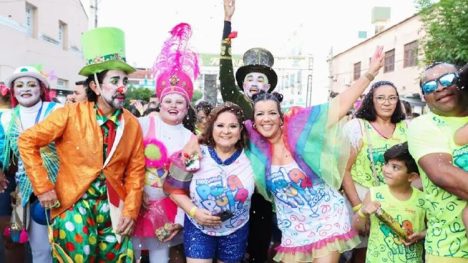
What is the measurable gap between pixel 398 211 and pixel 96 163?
2081 millimetres

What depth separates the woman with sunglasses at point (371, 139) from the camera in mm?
3883

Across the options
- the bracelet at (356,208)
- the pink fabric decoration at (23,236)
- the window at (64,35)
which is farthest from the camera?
the window at (64,35)

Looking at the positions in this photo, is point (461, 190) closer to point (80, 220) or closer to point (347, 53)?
point (80, 220)

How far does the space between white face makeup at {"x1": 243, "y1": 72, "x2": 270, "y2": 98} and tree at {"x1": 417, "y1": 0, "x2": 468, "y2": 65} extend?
8780mm

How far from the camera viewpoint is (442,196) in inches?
100

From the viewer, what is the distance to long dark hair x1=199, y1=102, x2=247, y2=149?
11.8ft

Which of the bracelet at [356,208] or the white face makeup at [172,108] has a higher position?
the white face makeup at [172,108]

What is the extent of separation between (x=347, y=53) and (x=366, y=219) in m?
31.5

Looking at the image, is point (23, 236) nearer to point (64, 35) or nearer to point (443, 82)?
point (443, 82)

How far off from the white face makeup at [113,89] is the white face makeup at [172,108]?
43 cm

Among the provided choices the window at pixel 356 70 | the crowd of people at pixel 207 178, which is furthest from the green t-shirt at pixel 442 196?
the window at pixel 356 70

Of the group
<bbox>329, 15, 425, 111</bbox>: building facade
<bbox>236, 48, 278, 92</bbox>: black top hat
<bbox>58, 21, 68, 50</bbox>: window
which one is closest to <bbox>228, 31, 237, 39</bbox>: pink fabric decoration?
<bbox>236, 48, 278, 92</bbox>: black top hat

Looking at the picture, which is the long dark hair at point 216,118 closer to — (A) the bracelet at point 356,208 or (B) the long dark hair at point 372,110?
(A) the bracelet at point 356,208

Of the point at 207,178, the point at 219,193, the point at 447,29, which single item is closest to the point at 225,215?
the point at 219,193
